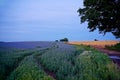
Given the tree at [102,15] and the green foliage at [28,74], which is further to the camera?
the tree at [102,15]

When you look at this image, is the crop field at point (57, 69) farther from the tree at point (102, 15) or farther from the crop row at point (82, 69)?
the tree at point (102, 15)

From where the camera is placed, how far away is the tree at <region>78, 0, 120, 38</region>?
112 ft

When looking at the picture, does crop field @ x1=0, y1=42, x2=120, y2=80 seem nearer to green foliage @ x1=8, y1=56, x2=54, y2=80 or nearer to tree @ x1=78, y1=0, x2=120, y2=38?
green foliage @ x1=8, y1=56, x2=54, y2=80

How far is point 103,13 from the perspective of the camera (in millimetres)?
34844

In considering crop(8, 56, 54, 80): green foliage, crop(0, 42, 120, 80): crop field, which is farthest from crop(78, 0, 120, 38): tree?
crop(8, 56, 54, 80): green foliage

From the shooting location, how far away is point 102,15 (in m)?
34.9

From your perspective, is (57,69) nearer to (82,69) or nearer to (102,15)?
(82,69)

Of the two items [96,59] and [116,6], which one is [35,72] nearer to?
[96,59]

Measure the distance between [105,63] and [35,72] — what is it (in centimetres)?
484

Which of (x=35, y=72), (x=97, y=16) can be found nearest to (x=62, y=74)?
(x=35, y=72)

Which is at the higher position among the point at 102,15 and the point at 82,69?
the point at 102,15

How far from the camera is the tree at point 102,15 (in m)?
34.2

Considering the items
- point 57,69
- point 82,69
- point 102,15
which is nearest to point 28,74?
point 57,69

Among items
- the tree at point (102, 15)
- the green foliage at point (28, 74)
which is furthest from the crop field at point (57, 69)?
the tree at point (102, 15)
